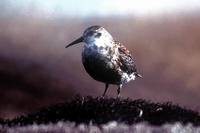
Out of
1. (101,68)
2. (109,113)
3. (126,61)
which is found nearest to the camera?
(109,113)

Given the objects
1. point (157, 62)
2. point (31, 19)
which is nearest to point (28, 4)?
point (31, 19)

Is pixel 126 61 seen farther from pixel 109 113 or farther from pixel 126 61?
pixel 109 113

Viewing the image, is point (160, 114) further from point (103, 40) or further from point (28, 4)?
point (28, 4)

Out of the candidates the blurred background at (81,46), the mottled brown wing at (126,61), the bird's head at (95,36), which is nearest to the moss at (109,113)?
the blurred background at (81,46)

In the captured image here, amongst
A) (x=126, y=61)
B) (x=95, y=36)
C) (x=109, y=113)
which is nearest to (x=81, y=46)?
(x=95, y=36)

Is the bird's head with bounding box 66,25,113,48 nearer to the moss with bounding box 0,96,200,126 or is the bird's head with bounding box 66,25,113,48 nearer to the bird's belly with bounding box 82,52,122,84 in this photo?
the bird's belly with bounding box 82,52,122,84

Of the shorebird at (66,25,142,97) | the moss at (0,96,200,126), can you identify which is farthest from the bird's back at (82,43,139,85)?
the moss at (0,96,200,126)

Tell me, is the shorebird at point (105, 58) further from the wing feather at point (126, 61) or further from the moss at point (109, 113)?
the moss at point (109, 113)
